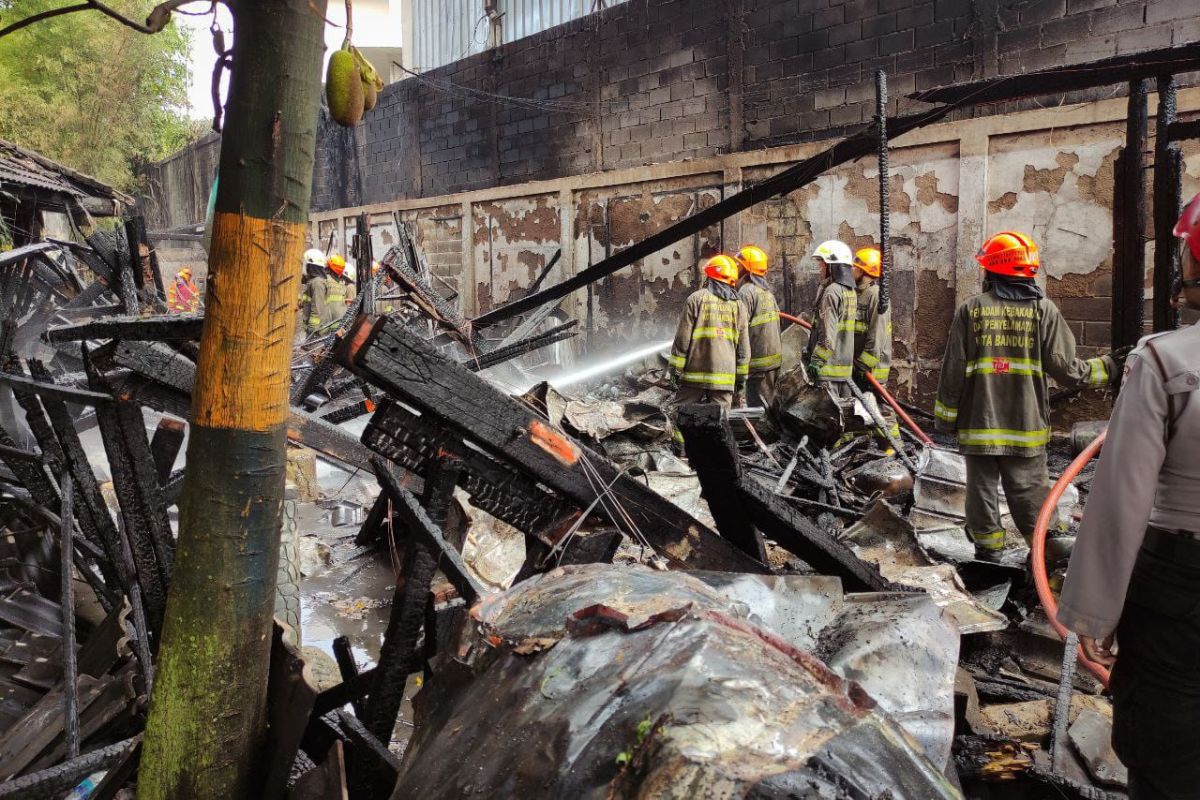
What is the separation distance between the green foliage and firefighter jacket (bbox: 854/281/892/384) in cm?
1647

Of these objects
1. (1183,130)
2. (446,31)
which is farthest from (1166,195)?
(446,31)

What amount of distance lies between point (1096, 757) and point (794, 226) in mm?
7926

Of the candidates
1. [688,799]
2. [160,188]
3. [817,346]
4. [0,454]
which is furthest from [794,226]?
[160,188]

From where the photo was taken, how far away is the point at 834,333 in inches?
284

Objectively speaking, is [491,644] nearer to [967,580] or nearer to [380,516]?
[967,580]

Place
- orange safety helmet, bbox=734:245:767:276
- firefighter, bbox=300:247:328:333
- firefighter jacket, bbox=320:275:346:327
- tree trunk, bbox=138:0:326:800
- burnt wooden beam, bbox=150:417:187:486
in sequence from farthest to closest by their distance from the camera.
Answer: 1. firefighter jacket, bbox=320:275:346:327
2. firefighter, bbox=300:247:328:333
3. orange safety helmet, bbox=734:245:767:276
4. burnt wooden beam, bbox=150:417:187:486
5. tree trunk, bbox=138:0:326:800

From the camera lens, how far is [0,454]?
3045mm

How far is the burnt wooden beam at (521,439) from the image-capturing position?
6.08 ft

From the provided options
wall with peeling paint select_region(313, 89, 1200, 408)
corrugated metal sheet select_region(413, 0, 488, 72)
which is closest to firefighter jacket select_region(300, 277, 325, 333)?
wall with peeling paint select_region(313, 89, 1200, 408)

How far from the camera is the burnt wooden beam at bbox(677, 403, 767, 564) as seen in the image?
235cm

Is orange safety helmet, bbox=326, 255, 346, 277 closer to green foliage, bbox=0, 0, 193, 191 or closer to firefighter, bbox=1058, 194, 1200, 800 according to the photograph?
green foliage, bbox=0, 0, 193, 191

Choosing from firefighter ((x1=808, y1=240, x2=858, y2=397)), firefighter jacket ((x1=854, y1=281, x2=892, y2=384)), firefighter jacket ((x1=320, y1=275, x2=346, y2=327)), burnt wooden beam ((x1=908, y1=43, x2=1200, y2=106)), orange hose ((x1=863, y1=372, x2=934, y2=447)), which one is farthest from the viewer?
firefighter jacket ((x1=320, y1=275, x2=346, y2=327))

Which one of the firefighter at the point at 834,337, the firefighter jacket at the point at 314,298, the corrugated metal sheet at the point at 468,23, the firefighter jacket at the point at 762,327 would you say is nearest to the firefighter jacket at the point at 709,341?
the firefighter at the point at 834,337

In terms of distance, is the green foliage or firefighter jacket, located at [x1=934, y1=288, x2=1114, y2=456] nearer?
Result: firefighter jacket, located at [x1=934, y1=288, x2=1114, y2=456]
